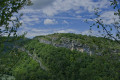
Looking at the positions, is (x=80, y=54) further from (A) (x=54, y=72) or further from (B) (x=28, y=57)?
(B) (x=28, y=57)

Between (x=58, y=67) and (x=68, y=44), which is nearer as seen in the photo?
(x=58, y=67)

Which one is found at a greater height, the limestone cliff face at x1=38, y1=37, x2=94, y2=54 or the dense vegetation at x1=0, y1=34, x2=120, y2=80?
the dense vegetation at x1=0, y1=34, x2=120, y2=80

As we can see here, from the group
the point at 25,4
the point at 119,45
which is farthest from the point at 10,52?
the point at 119,45

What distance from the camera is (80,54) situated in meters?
69.7

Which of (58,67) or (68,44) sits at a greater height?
(58,67)

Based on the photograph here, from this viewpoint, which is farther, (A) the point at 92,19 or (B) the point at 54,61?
(B) the point at 54,61

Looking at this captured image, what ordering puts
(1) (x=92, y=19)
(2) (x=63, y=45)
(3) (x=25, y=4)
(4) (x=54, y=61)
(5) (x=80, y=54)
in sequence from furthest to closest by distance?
1. (2) (x=63, y=45)
2. (5) (x=80, y=54)
3. (4) (x=54, y=61)
4. (1) (x=92, y=19)
5. (3) (x=25, y=4)

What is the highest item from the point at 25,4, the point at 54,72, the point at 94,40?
the point at 25,4

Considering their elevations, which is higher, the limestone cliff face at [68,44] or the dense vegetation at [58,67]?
the dense vegetation at [58,67]

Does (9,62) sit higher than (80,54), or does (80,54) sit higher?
(9,62)

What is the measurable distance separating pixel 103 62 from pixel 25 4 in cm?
405

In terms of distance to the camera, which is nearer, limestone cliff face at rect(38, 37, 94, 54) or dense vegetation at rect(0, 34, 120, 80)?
dense vegetation at rect(0, 34, 120, 80)

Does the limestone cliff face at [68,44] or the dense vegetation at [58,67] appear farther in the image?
the limestone cliff face at [68,44]

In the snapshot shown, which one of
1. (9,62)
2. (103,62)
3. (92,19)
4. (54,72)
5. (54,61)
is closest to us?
(9,62)
